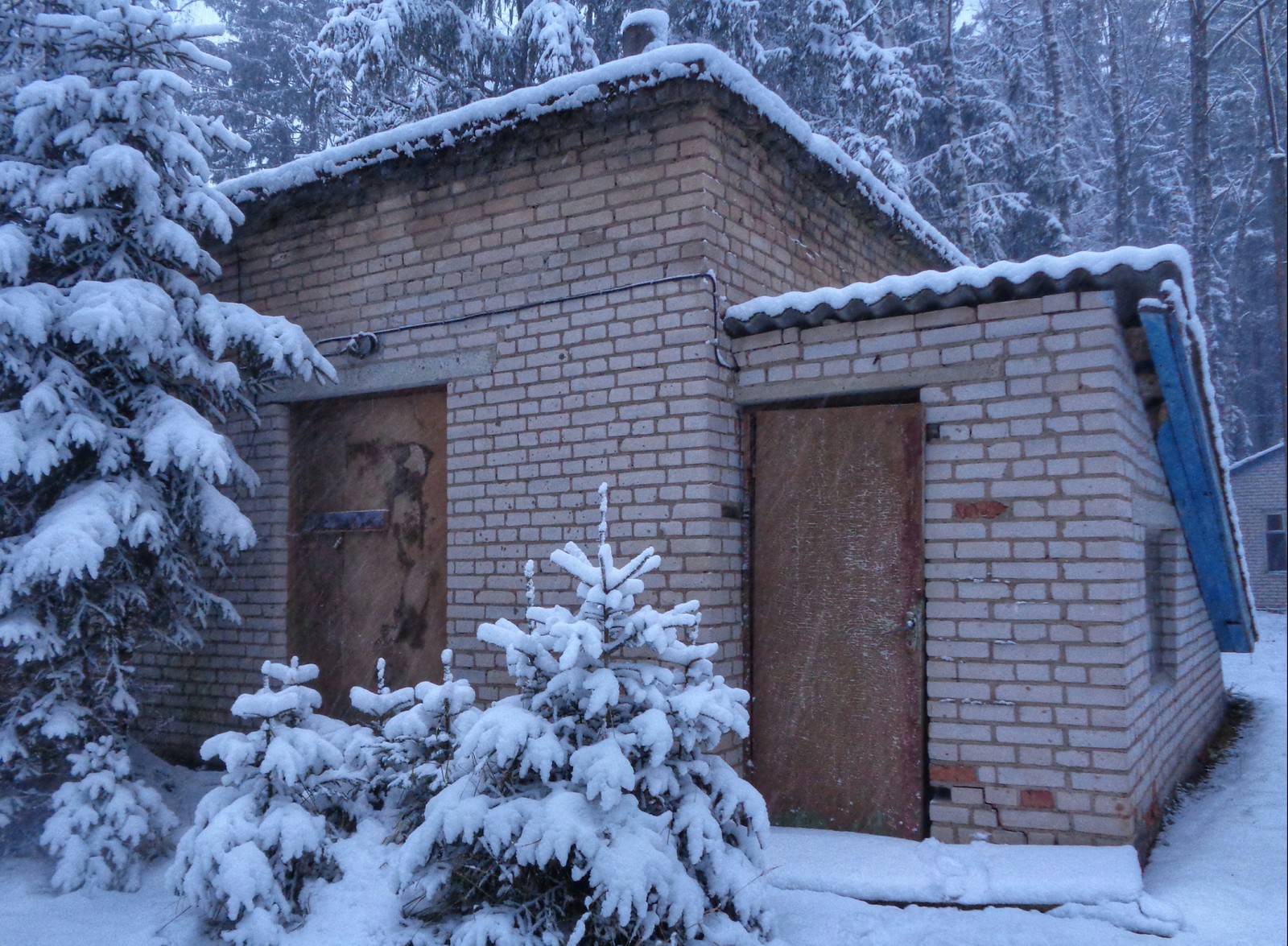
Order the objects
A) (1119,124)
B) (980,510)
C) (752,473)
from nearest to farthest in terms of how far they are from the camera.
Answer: (980,510)
(752,473)
(1119,124)

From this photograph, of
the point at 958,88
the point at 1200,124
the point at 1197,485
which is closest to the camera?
the point at 1197,485

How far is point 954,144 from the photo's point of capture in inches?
598

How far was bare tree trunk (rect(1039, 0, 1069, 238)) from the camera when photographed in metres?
16.0

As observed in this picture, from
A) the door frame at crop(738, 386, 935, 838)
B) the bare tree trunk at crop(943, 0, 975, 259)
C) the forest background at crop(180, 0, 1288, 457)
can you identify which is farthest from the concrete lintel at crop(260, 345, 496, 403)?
the bare tree trunk at crop(943, 0, 975, 259)

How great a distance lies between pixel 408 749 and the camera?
12.9 feet

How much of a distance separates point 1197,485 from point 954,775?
2520 mm

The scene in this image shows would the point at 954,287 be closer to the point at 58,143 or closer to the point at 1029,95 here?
the point at 58,143

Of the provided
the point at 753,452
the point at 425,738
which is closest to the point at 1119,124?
the point at 753,452

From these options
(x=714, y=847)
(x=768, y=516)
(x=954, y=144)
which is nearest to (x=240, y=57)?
(x=954, y=144)

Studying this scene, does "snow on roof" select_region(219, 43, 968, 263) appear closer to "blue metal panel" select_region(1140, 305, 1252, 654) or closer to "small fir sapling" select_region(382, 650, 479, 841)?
"blue metal panel" select_region(1140, 305, 1252, 654)

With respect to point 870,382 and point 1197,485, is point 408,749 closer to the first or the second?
point 870,382

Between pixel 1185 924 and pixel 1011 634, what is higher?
pixel 1011 634

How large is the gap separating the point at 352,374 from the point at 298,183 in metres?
1.19

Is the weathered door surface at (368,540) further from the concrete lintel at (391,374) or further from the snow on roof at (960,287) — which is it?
the snow on roof at (960,287)
